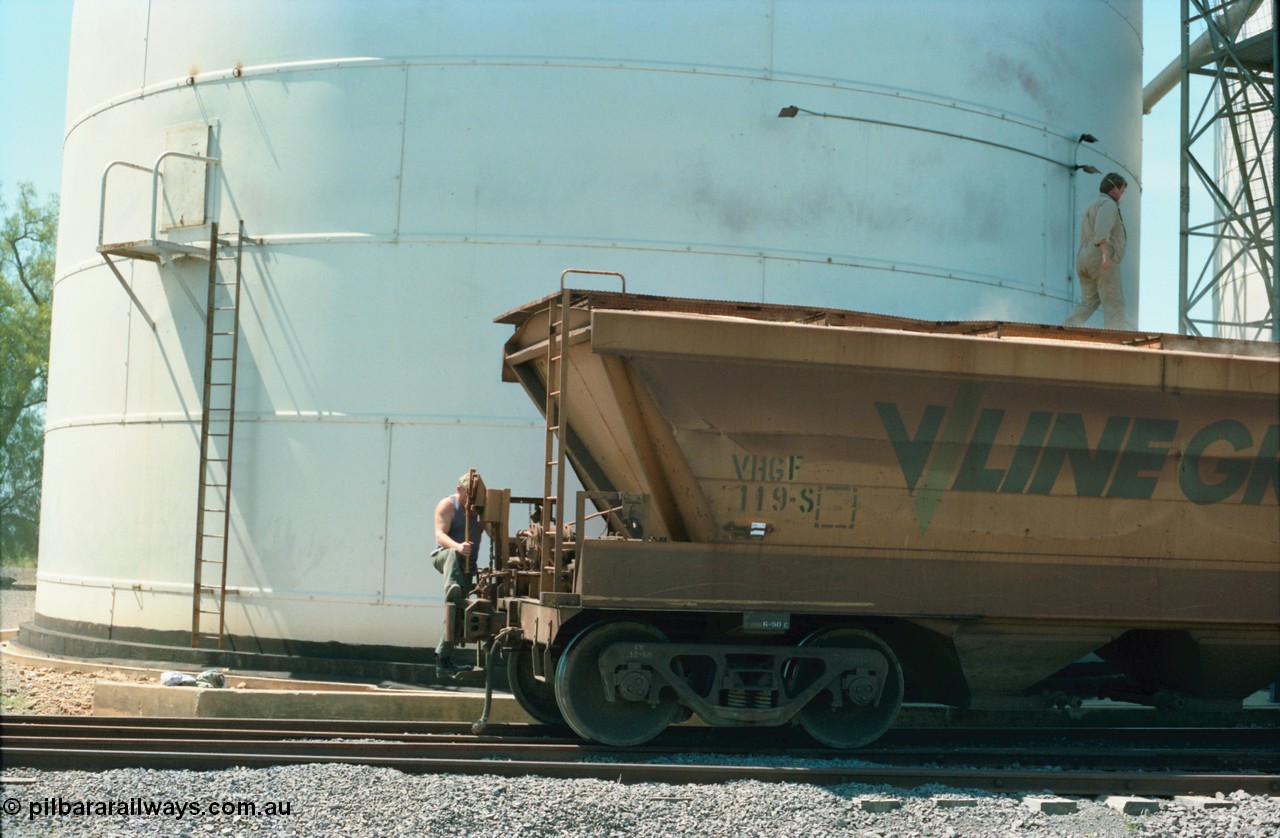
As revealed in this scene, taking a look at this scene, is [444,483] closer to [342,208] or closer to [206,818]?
[342,208]

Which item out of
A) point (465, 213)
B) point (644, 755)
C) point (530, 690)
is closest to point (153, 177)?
point (465, 213)

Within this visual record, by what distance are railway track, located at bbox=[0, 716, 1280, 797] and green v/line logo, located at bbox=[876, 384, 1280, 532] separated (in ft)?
5.66

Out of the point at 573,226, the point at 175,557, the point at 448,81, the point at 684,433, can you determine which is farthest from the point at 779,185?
the point at 175,557

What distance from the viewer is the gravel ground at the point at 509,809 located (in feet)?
20.0

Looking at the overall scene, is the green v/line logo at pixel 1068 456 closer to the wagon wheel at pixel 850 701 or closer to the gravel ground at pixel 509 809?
the wagon wheel at pixel 850 701

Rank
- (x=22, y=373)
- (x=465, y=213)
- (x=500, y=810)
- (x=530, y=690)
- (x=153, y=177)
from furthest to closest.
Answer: (x=22, y=373) < (x=153, y=177) < (x=465, y=213) < (x=530, y=690) < (x=500, y=810)

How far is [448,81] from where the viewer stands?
39.8 ft

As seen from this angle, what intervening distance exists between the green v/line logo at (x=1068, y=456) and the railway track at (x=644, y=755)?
172 centimetres

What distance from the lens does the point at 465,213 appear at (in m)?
12.1

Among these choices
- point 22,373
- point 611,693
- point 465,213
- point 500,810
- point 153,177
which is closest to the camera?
point 500,810

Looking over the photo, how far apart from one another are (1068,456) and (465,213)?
6.47m

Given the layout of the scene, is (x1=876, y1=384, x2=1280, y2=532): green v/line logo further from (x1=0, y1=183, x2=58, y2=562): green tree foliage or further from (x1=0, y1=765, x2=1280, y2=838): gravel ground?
(x1=0, y1=183, x2=58, y2=562): green tree foliage

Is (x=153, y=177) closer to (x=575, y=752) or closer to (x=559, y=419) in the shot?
(x=559, y=419)

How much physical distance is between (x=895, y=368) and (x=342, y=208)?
265 inches
